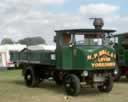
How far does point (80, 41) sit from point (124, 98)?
2.80m

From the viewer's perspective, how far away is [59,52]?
702 inches

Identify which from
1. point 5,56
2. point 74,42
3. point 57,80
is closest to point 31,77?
point 57,80

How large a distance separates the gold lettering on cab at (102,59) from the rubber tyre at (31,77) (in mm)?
4475

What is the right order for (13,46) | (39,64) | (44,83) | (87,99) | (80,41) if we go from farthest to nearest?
(13,46), (44,83), (39,64), (80,41), (87,99)

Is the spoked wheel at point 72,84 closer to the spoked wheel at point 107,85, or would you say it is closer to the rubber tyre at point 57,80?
the spoked wheel at point 107,85

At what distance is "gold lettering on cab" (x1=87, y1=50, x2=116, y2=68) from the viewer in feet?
54.6

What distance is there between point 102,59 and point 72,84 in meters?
1.48

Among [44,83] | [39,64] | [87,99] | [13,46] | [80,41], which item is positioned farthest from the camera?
[13,46]

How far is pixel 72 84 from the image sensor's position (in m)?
17.0

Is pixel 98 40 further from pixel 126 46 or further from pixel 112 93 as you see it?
pixel 126 46

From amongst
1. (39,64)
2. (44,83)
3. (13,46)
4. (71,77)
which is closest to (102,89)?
(71,77)

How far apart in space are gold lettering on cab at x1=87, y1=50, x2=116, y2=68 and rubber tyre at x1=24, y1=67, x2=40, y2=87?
4475 millimetres

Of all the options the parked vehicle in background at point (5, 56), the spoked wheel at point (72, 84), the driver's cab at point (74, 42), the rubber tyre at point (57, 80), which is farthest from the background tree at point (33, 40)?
the spoked wheel at point (72, 84)

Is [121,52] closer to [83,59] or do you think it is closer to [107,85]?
[107,85]
